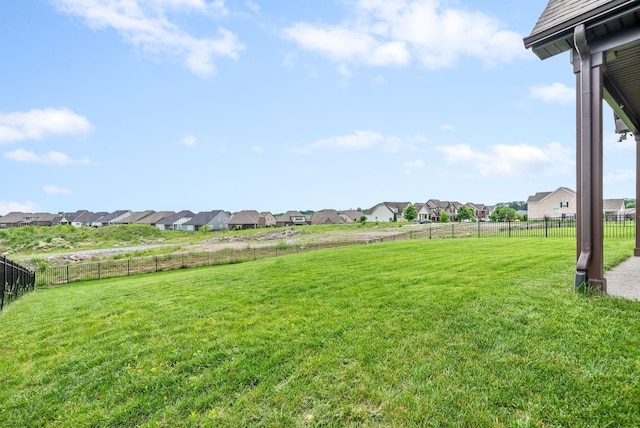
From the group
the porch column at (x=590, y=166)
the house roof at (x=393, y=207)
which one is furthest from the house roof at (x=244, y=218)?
the porch column at (x=590, y=166)

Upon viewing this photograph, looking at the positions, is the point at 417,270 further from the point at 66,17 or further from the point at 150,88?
the point at 150,88

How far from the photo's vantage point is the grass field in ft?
7.75

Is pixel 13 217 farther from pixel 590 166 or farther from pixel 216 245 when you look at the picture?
pixel 590 166

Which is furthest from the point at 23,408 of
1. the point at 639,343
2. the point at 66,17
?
the point at 66,17

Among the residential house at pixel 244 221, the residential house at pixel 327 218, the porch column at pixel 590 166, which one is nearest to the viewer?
the porch column at pixel 590 166

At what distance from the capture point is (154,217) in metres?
79.9

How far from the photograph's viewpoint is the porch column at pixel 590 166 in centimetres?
443

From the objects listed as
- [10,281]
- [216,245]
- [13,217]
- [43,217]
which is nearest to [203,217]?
[216,245]

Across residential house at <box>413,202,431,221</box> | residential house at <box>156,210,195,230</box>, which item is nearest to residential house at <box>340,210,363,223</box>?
residential house at <box>413,202,431,221</box>

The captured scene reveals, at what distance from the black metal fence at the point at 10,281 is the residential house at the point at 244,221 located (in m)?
60.3

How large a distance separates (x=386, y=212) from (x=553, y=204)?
118 feet

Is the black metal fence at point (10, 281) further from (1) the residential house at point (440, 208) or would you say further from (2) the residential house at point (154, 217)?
(1) the residential house at point (440, 208)

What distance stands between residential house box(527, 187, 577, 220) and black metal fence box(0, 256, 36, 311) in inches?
2276

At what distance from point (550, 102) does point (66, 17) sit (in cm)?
2008
